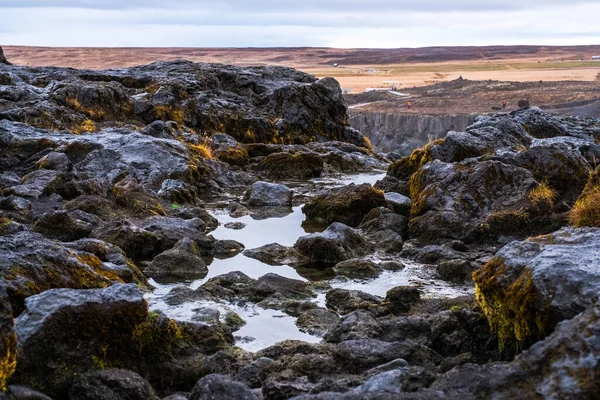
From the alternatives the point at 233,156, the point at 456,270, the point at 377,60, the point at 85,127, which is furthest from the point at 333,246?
the point at 377,60

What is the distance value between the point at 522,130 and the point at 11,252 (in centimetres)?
1578

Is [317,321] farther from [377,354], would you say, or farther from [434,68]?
[434,68]

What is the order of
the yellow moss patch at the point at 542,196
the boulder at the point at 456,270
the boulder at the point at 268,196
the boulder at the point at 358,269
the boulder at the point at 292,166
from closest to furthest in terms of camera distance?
the boulder at the point at 456,270 → the boulder at the point at 358,269 → the yellow moss patch at the point at 542,196 → the boulder at the point at 268,196 → the boulder at the point at 292,166

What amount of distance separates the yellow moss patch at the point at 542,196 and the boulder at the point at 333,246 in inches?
129

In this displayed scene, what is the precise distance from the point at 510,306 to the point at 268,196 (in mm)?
11669

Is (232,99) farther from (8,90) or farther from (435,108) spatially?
(435,108)

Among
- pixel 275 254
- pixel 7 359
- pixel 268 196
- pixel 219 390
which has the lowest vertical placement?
pixel 268 196

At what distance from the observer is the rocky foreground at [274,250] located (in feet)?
21.0

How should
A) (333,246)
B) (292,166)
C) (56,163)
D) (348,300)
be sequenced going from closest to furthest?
1. (348,300)
2. (333,246)
3. (56,163)
4. (292,166)

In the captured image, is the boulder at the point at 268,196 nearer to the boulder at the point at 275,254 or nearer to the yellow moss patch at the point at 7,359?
the boulder at the point at 275,254

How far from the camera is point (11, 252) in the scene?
27.4ft

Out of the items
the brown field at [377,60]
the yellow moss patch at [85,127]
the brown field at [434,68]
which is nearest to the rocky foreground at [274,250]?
the yellow moss patch at [85,127]

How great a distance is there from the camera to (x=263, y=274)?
12.5 m

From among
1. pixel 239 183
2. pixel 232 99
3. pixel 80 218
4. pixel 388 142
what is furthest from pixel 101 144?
pixel 388 142
